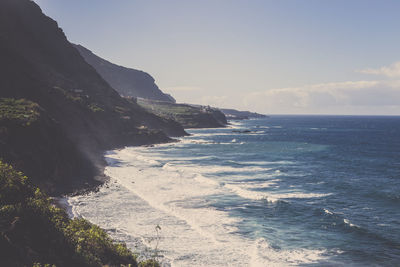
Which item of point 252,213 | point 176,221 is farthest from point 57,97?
point 252,213

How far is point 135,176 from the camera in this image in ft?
183

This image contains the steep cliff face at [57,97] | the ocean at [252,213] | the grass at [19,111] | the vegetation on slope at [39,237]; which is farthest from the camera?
the steep cliff face at [57,97]

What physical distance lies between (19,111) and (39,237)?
126ft

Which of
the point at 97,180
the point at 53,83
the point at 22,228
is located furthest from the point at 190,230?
the point at 53,83

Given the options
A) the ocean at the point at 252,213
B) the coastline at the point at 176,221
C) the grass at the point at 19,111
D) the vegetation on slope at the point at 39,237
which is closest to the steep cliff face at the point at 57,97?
the grass at the point at 19,111

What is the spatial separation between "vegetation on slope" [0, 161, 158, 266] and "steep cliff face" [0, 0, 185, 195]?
22760mm

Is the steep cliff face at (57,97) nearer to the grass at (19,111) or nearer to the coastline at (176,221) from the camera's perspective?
the grass at (19,111)

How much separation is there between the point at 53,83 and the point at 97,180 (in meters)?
59.5

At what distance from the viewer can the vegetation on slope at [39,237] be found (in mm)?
14492

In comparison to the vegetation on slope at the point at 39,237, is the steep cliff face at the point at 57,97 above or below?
above

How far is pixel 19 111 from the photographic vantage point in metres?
47.7

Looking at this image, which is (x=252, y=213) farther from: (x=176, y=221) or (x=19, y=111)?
(x=19, y=111)

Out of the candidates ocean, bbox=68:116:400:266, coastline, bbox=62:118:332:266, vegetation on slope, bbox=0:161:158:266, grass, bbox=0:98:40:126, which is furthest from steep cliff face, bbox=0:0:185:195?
vegetation on slope, bbox=0:161:158:266

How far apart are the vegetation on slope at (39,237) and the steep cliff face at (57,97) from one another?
22.8 m
